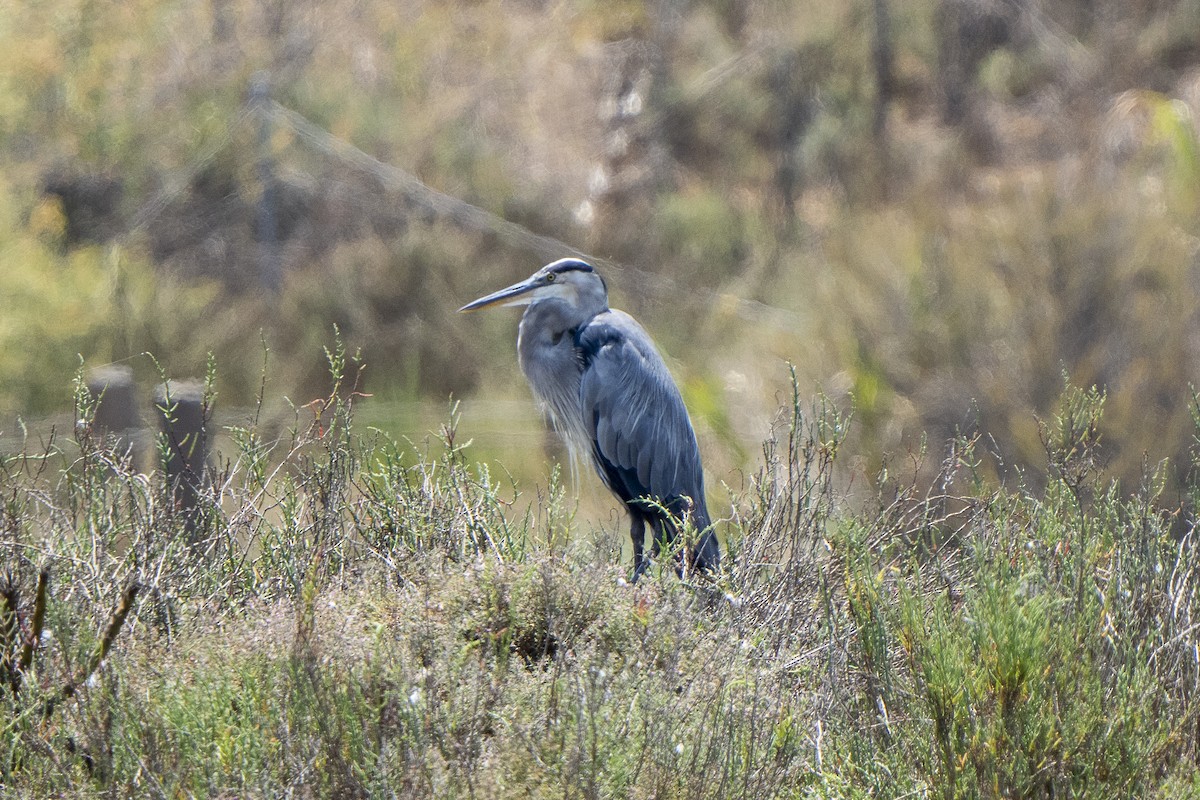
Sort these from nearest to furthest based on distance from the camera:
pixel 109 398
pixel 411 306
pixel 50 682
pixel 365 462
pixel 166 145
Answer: pixel 50 682
pixel 365 462
pixel 109 398
pixel 411 306
pixel 166 145

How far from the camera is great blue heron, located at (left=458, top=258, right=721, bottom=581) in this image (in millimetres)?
5328

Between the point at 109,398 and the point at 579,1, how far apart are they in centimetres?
1610

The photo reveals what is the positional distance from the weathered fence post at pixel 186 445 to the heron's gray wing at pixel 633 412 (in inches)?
57.6

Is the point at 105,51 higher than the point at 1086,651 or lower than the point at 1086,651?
higher

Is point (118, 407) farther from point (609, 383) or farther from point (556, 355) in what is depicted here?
point (609, 383)

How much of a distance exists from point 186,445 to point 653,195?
42.4 feet

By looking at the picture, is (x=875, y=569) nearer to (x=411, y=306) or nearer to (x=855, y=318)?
(x=855, y=318)

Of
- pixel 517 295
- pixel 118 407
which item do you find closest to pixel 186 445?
pixel 118 407

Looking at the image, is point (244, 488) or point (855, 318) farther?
point (855, 318)

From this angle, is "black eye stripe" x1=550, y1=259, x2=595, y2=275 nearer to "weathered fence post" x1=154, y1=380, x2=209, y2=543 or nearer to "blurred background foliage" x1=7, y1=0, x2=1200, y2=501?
"weathered fence post" x1=154, y1=380, x2=209, y2=543

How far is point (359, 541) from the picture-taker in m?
3.85

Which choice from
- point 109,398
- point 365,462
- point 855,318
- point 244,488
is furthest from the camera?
point 855,318

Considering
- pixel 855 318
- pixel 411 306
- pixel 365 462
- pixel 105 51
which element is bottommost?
pixel 411 306

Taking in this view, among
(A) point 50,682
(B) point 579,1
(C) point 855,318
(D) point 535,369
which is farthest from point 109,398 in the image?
(B) point 579,1
